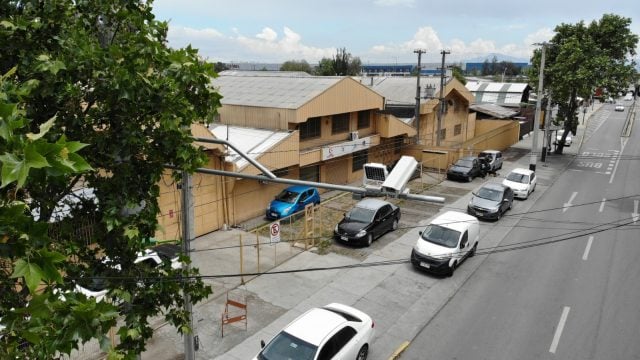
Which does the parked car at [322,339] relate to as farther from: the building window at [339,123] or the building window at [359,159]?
the building window at [359,159]

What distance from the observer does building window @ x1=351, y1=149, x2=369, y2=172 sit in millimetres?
31408

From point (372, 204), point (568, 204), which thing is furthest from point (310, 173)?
point (568, 204)

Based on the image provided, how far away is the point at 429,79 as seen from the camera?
43688 mm

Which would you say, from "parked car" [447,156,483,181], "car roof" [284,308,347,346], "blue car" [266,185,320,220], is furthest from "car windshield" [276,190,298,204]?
"parked car" [447,156,483,181]

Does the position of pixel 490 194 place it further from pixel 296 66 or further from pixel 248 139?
pixel 296 66

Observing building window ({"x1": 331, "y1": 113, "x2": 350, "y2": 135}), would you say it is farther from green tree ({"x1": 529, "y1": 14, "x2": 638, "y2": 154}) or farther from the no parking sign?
green tree ({"x1": 529, "y1": 14, "x2": 638, "y2": 154})

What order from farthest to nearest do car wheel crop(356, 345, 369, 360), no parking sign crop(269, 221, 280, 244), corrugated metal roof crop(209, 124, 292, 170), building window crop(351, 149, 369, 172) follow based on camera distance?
building window crop(351, 149, 369, 172), corrugated metal roof crop(209, 124, 292, 170), no parking sign crop(269, 221, 280, 244), car wheel crop(356, 345, 369, 360)

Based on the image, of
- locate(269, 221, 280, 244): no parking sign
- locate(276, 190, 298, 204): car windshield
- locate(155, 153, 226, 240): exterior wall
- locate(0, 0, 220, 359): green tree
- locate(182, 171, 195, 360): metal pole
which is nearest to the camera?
locate(0, 0, 220, 359): green tree

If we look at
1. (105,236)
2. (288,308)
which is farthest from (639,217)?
(105,236)

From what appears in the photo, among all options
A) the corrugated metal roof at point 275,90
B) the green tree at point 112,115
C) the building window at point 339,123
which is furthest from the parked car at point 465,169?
the green tree at point 112,115

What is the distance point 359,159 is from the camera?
105 feet

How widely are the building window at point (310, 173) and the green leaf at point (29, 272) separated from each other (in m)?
24.0

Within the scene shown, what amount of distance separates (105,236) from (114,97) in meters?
1.94

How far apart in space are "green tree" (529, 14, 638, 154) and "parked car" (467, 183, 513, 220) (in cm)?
1681
